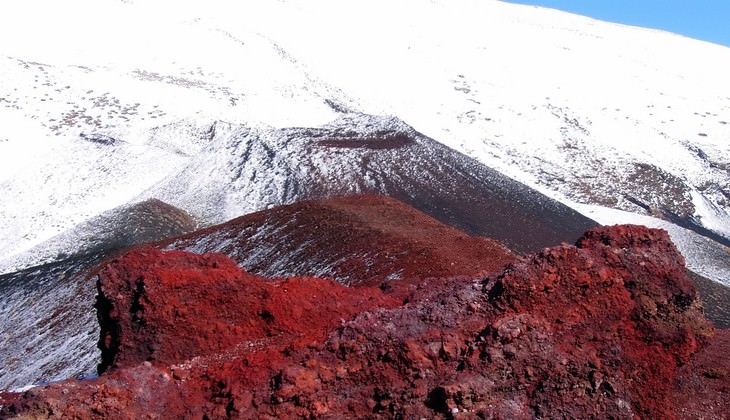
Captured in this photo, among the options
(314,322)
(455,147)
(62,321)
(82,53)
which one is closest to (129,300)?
(314,322)

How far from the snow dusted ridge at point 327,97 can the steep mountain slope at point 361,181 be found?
1.26 m

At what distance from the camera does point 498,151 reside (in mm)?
39094

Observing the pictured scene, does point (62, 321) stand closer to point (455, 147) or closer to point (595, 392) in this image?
point (595, 392)

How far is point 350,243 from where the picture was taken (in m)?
14.0

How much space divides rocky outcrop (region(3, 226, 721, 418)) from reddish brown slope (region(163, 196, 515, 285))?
15.3 feet

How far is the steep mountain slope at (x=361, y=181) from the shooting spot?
81.2ft

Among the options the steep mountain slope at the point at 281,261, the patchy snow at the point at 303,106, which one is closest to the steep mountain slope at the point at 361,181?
the patchy snow at the point at 303,106

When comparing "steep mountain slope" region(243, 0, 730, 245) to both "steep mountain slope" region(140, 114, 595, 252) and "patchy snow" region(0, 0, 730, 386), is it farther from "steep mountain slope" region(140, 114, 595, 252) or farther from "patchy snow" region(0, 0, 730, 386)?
"steep mountain slope" region(140, 114, 595, 252)

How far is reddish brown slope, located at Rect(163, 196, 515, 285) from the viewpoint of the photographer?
12102 mm

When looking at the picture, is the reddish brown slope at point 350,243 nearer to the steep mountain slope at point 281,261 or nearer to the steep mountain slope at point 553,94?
the steep mountain slope at point 281,261

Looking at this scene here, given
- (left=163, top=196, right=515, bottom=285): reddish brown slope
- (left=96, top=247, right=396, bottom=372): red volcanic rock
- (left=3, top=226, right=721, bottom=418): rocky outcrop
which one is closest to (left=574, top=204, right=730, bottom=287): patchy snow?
(left=163, top=196, right=515, bottom=285): reddish brown slope

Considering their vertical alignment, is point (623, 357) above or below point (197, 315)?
above

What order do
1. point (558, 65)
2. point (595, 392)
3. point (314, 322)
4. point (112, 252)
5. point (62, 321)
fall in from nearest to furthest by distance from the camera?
point (595, 392) → point (314, 322) → point (62, 321) → point (112, 252) → point (558, 65)

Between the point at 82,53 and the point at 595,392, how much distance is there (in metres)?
46.3
